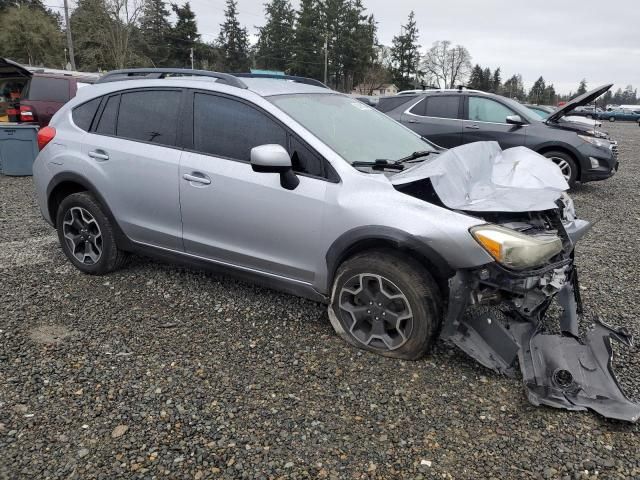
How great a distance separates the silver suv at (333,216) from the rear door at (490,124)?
15.9ft

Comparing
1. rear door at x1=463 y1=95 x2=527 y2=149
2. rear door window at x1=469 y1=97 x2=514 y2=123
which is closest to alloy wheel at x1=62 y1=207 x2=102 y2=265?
rear door at x1=463 y1=95 x2=527 y2=149

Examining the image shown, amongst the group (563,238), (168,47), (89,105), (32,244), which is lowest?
(32,244)

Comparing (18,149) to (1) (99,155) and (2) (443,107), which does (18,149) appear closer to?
(1) (99,155)

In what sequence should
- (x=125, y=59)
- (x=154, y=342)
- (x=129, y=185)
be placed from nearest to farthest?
(x=154, y=342), (x=129, y=185), (x=125, y=59)

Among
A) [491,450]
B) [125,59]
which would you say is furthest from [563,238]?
[125,59]

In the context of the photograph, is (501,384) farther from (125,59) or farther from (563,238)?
(125,59)

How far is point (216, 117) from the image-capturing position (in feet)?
11.6

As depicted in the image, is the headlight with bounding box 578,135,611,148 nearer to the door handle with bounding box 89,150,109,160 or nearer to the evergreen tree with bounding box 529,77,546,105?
the door handle with bounding box 89,150,109,160

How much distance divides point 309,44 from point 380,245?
6875cm

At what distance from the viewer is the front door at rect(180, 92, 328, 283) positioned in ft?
10.3

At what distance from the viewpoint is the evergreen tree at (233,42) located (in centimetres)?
7144

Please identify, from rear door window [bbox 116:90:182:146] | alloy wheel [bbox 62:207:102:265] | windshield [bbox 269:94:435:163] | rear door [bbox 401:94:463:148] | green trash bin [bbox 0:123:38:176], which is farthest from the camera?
green trash bin [bbox 0:123:38:176]

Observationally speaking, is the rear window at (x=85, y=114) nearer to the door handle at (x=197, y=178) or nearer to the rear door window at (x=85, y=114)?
the rear door window at (x=85, y=114)

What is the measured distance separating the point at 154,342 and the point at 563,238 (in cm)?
267
